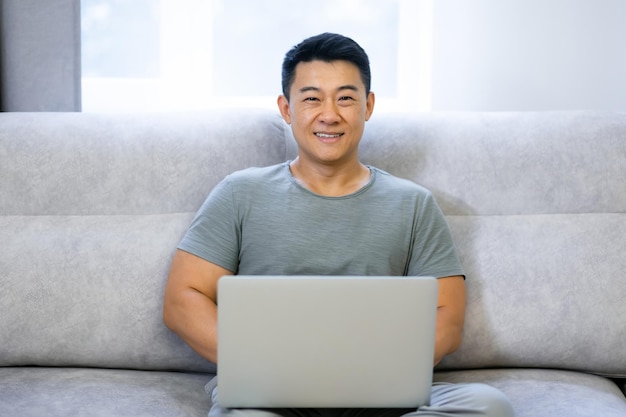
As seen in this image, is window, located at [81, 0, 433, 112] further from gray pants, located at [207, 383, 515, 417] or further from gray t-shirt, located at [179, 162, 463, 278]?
gray pants, located at [207, 383, 515, 417]

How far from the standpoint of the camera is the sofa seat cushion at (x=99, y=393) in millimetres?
1669

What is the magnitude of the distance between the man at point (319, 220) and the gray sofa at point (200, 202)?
0.13m

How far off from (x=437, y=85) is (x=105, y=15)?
130 cm

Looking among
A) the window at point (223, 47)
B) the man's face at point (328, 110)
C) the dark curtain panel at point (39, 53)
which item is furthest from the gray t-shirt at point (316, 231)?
the window at point (223, 47)

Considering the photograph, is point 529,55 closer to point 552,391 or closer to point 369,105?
point 369,105

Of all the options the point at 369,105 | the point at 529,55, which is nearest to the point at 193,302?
the point at 369,105

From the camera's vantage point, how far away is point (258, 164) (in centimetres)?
211

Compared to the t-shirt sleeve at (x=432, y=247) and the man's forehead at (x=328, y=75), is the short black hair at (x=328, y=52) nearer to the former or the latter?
the man's forehead at (x=328, y=75)

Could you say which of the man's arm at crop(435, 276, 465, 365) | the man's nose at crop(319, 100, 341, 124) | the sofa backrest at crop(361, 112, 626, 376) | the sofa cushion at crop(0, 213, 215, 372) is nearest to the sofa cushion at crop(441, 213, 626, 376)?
the sofa backrest at crop(361, 112, 626, 376)

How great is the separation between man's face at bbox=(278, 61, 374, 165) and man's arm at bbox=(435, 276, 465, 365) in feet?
1.36

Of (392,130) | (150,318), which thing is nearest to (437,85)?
(392,130)

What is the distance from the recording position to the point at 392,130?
2.16 metres

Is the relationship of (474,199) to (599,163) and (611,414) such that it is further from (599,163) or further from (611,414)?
(611,414)

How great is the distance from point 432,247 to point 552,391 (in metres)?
0.44
